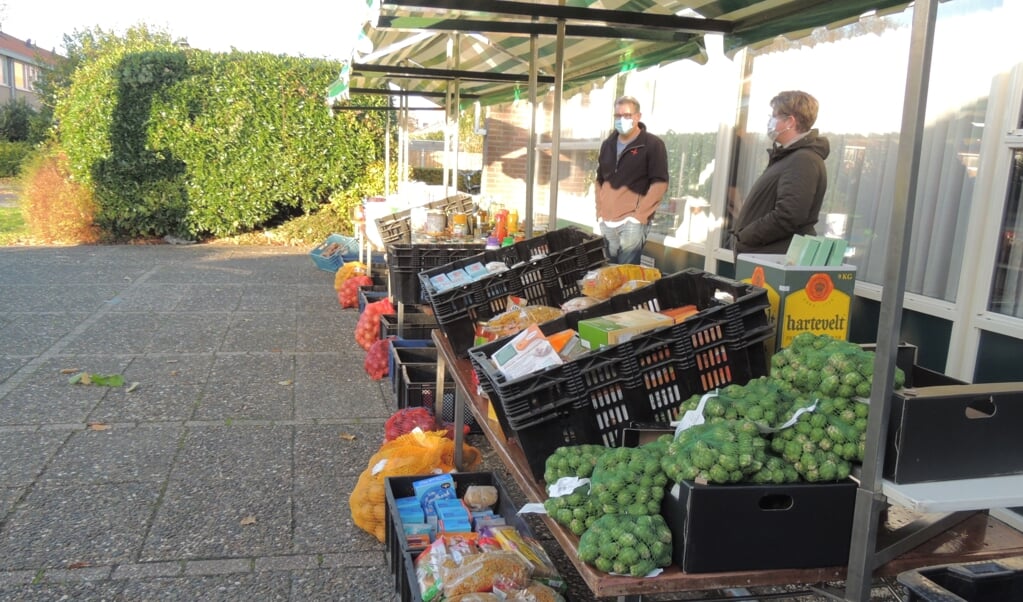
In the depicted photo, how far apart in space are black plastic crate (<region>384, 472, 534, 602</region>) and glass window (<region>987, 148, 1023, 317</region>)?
2267mm

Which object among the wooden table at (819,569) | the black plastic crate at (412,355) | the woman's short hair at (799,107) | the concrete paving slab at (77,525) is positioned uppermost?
the woman's short hair at (799,107)

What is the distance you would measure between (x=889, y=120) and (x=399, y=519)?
10.7ft

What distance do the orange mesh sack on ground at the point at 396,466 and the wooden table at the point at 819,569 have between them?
4.02 feet

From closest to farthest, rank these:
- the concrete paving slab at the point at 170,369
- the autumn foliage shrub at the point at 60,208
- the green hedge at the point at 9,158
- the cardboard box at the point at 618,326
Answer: the cardboard box at the point at 618,326 < the concrete paving slab at the point at 170,369 < the autumn foliage shrub at the point at 60,208 < the green hedge at the point at 9,158

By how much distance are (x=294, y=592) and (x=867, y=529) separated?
7.32 feet

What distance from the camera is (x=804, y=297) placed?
9.08ft

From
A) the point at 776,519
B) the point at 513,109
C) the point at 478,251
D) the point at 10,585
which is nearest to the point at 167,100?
the point at 513,109

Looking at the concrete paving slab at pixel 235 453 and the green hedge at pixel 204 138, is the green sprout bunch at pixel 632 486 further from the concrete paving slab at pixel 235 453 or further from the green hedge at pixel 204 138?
the green hedge at pixel 204 138

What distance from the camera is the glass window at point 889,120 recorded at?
3.50 meters

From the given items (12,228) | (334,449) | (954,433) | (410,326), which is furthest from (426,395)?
(12,228)

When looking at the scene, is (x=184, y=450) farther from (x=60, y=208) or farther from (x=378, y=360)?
(x=60, y=208)

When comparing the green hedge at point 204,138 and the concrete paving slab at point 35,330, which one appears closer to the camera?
the concrete paving slab at point 35,330

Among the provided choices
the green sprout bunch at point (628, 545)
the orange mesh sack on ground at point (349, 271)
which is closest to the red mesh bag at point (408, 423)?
the green sprout bunch at point (628, 545)

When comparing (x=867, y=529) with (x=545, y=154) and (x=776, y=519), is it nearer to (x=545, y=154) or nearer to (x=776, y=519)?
(x=776, y=519)
